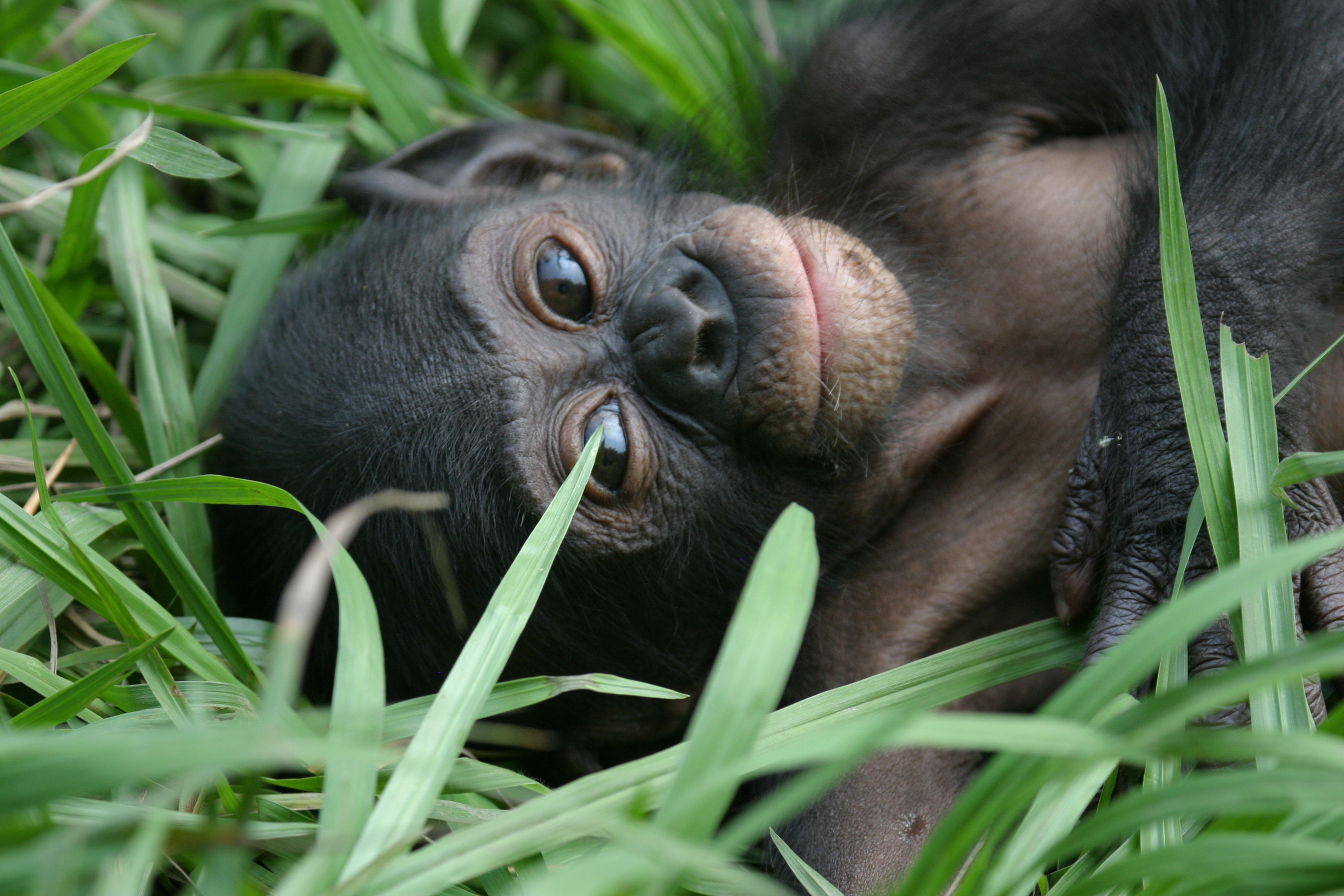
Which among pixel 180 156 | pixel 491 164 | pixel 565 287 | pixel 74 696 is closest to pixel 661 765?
pixel 74 696

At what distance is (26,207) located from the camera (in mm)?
1504

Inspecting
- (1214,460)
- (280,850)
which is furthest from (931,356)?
(280,850)

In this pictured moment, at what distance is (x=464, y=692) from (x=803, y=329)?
110 centimetres

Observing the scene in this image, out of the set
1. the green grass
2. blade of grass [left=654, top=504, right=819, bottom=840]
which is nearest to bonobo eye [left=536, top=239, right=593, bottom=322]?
the green grass

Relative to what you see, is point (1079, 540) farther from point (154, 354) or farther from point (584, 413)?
point (154, 354)

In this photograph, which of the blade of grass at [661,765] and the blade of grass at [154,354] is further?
the blade of grass at [154,354]

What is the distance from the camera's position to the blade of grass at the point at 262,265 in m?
Result: 2.78

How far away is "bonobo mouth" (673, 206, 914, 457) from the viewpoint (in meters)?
2.16

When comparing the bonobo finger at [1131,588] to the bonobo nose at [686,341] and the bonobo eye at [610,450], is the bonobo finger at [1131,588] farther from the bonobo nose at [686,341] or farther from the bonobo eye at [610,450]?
the bonobo eye at [610,450]

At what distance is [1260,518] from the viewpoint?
5.13 ft

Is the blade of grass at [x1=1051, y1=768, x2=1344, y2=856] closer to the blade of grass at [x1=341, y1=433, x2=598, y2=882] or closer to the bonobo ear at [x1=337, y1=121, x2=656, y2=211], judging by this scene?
the blade of grass at [x1=341, y1=433, x2=598, y2=882]

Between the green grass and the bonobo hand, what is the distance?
13 centimetres

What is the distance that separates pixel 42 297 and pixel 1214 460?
7.38 ft

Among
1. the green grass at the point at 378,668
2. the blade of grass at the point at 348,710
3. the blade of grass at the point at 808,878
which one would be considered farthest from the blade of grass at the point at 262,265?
the blade of grass at the point at 808,878
